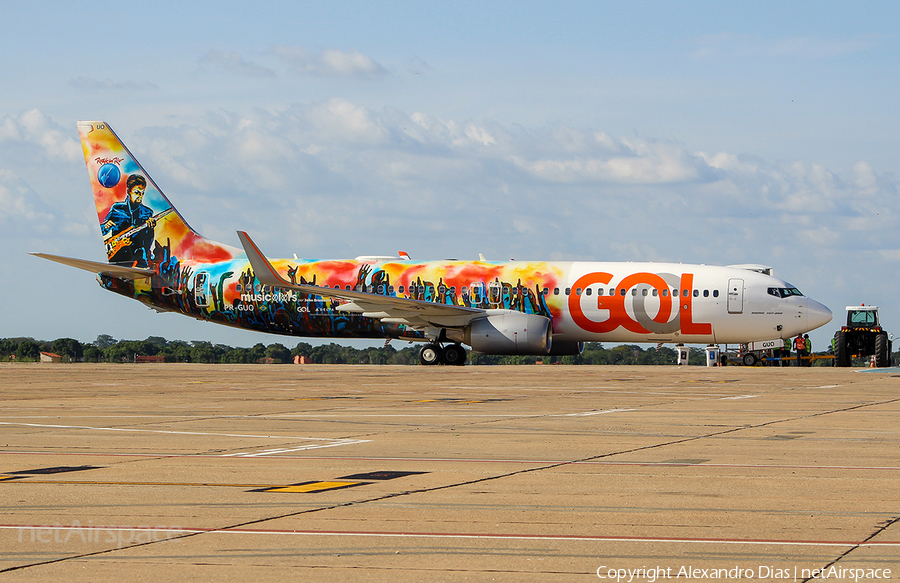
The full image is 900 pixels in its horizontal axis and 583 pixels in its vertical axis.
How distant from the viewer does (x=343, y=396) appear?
2222 cm

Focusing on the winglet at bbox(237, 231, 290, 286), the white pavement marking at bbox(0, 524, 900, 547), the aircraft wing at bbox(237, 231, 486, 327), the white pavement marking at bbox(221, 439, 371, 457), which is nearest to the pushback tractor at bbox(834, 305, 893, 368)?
the aircraft wing at bbox(237, 231, 486, 327)

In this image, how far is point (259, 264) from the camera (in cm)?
3844

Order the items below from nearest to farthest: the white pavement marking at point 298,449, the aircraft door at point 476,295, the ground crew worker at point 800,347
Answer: the white pavement marking at point 298,449, the aircraft door at point 476,295, the ground crew worker at point 800,347

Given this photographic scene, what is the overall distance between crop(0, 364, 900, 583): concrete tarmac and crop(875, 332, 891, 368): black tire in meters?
27.5

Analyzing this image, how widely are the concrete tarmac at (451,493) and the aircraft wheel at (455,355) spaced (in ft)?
71.3

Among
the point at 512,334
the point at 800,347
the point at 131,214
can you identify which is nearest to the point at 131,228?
the point at 131,214

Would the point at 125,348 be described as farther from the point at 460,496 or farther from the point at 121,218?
the point at 460,496

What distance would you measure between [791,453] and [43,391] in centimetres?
1882

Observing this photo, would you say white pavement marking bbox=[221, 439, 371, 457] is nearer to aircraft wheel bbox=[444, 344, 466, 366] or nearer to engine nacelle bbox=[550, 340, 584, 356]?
aircraft wheel bbox=[444, 344, 466, 366]

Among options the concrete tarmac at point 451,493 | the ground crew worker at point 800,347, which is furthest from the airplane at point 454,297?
the concrete tarmac at point 451,493

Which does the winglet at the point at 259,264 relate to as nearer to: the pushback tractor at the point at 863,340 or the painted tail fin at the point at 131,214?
the painted tail fin at the point at 131,214

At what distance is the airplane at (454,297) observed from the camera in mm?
38844

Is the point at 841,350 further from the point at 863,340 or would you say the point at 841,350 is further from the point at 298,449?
the point at 298,449

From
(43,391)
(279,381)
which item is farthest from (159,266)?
(43,391)
